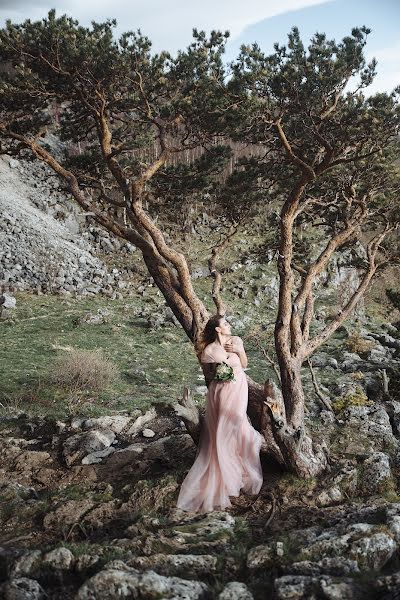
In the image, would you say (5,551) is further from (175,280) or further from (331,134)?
(331,134)

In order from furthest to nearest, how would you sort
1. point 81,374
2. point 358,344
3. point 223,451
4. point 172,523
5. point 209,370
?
point 358,344
point 81,374
point 209,370
point 223,451
point 172,523

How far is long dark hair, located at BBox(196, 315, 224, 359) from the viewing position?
305 inches

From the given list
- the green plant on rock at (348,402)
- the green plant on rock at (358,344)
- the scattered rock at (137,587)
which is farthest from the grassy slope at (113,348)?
the scattered rock at (137,587)

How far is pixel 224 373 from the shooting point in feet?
24.5

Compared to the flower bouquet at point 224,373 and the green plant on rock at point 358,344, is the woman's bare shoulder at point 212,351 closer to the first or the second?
the flower bouquet at point 224,373

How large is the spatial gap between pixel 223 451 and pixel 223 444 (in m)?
0.10

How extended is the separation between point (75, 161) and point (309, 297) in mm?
5767

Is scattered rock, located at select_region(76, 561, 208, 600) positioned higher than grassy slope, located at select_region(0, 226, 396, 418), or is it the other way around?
grassy slope, located at select_region(0, 226, 396, 418)

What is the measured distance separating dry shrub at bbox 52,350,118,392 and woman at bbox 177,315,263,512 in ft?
19.8

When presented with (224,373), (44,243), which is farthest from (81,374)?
(44,243)

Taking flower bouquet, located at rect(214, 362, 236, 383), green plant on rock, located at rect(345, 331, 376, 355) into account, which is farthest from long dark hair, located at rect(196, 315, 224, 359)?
green plant on rock, located at rect(345, 331, 376, 355)

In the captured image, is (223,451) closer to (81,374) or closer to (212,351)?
(212,351)

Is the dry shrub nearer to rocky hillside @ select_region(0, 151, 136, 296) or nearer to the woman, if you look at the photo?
the woman

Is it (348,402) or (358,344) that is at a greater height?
(358,344)
